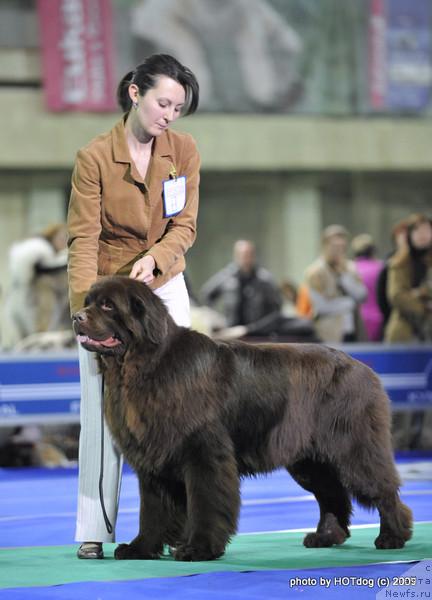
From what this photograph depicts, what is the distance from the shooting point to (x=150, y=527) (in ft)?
14.6

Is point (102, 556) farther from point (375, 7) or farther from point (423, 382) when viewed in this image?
point (375, 7)

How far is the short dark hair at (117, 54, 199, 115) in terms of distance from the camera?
444 cm

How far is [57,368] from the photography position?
9.13 metres

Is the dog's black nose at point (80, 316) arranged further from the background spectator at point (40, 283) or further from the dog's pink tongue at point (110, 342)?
the background spectator at point (40, 283)

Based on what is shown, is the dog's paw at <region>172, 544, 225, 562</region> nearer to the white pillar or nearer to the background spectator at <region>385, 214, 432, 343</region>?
the background spectator at <region>385, 214, 432, 343</region>

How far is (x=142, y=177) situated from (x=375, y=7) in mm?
12551

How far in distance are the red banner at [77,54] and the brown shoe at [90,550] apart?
35.4 ft

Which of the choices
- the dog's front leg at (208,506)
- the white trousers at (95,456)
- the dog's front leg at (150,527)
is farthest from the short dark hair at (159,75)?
the dog's front leg at (150,527)

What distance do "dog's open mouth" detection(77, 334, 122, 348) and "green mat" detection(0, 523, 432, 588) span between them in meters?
0.78

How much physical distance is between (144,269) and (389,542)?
142 centimetres

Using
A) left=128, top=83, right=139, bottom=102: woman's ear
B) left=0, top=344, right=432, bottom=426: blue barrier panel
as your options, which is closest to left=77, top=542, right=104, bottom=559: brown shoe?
left=128, top=83, right=139, bottom=102: woman's ear

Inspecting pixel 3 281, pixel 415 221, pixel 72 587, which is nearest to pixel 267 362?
pixel 72 587

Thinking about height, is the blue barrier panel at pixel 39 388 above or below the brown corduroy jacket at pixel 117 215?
below

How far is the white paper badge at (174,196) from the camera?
4594 mm
